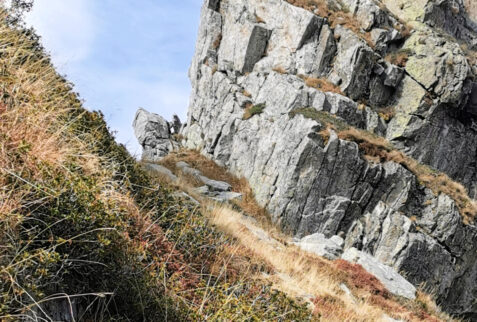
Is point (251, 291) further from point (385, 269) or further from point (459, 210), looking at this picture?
point (459, 210)

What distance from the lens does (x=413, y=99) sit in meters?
32.0

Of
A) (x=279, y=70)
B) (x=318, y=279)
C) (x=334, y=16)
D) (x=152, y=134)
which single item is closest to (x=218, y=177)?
(x=279, y=70)

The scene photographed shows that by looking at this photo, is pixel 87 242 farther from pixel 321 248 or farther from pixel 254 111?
pixel 254 111

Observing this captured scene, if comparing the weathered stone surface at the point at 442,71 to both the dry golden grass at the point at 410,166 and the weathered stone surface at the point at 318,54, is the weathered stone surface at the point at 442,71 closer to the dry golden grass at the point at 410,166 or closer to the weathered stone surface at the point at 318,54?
the weathered stone surface at the point at 318,54

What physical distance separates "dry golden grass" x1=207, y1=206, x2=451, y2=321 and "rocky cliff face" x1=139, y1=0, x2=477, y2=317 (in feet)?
24.3

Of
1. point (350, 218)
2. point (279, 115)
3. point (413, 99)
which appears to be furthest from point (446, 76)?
point (350, 218)

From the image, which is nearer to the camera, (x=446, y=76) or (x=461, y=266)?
(x=461, y=266)

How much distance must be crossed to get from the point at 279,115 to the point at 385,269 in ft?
43.1

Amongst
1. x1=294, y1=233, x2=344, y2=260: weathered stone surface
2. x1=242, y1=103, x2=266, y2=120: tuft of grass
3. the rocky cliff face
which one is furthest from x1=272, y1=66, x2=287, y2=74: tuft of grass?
x1=294, y1=233, x2=344, y2=260: weathered stone surface

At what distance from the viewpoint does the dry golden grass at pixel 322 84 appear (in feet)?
91.8

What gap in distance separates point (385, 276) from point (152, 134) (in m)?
26.4

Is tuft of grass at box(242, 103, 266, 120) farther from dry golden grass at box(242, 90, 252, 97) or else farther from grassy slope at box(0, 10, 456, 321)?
grassy slope at box(0, 10, 456, 321)

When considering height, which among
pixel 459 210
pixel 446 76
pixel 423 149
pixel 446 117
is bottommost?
pixel 459 210

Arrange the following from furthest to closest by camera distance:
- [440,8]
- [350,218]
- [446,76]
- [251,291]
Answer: [440,8], [446,76], [350,218], [251,291]
